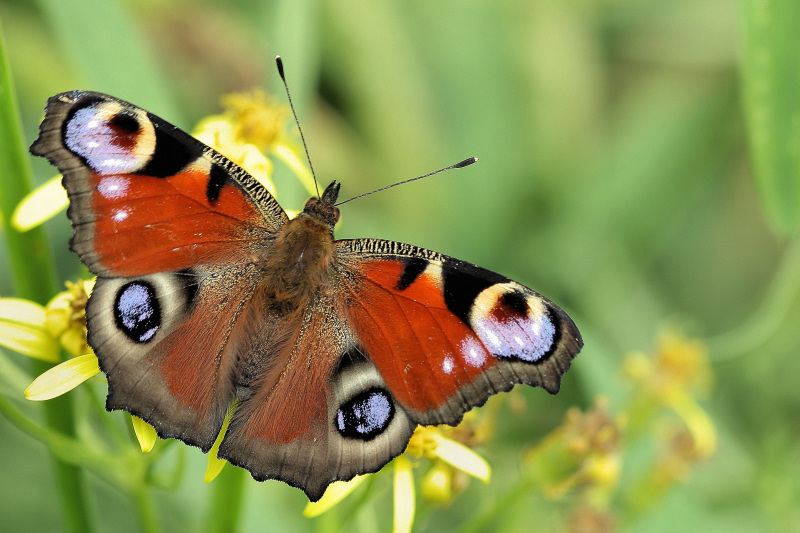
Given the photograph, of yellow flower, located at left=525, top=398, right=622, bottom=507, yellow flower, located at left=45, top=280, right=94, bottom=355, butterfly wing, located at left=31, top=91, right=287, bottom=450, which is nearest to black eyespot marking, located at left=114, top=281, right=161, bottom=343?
butterfly wing, located at left=31, top=91, right=287, bottom=450

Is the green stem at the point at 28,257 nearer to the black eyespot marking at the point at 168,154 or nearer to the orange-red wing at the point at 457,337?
the black eyespot marking at the point at 168,154

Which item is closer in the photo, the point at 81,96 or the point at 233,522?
the point at 81,96

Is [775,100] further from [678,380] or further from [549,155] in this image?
[549,155]

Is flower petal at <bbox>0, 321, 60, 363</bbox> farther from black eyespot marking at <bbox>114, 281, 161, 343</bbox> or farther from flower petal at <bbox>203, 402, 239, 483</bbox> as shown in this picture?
flower petal at <bbox>203, 402, 239, 483</bbox>

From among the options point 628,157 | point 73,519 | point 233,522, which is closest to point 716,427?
point 628,157

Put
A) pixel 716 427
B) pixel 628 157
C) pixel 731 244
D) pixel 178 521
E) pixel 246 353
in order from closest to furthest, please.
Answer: pixel 246 353 → pixel 178 521 → pixel 716 427 → pixel 628 157 → pixel 731 244

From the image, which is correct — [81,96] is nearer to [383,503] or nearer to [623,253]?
[383,503]
